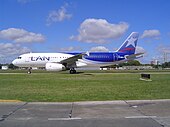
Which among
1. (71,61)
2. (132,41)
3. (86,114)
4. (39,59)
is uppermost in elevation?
(132,41)

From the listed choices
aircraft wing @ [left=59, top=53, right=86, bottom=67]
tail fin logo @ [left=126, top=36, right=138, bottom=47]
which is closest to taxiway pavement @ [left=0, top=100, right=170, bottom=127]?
aircraft wing @ [left=59, top=53, right=86, bottom=67]

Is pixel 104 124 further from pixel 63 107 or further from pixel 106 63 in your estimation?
pixel 106 63

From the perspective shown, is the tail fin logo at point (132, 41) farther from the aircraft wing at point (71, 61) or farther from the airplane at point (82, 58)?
the aircraft wing at point (71, 61)

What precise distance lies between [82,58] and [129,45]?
9.57 metres

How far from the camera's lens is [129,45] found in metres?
51.5

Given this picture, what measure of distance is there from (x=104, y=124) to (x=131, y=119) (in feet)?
3.59

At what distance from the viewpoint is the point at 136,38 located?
5197 centimetres

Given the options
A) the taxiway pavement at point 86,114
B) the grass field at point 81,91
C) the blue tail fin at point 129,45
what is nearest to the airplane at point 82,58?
the blue tail fin at point 129,45

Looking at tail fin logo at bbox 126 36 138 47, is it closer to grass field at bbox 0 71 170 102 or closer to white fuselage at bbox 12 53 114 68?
white fuselage at bbox 12 53 114 68

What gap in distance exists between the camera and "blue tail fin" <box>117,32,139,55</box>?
2016 inches

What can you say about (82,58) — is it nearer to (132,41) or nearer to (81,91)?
(132,41)

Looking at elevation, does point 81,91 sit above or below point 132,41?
below

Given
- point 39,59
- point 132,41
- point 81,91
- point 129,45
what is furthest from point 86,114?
point 132,41

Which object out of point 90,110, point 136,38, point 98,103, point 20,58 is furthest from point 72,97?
point 136,38
